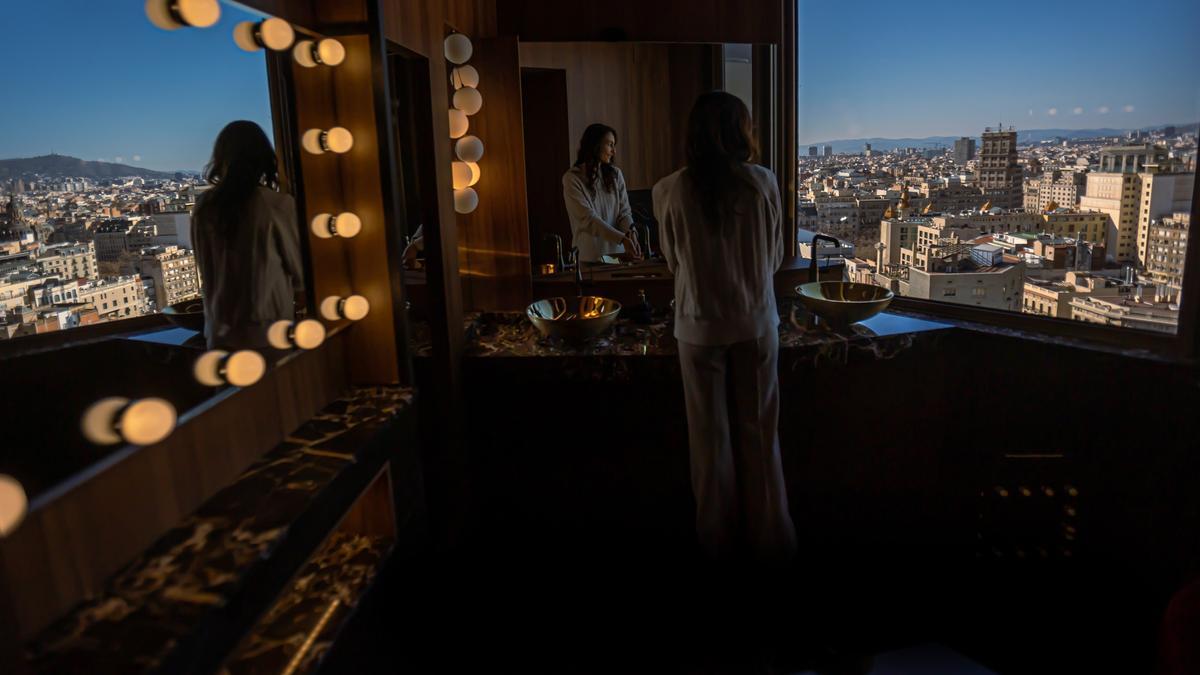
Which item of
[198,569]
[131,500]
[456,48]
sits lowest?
[198,569]

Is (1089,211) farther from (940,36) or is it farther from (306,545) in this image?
(306,545)

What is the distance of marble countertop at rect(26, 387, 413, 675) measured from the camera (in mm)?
1013

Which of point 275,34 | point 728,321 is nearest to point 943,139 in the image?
point 728,321

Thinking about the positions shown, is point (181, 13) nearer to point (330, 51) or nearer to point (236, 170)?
point (236, 170)

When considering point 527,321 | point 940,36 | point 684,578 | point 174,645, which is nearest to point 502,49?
point 527,321

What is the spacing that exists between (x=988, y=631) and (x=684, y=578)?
0.92 m

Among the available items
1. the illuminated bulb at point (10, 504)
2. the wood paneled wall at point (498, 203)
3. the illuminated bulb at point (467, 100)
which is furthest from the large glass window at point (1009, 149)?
the illuminated bulb at point (10, 504)

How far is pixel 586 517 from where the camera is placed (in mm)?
2715

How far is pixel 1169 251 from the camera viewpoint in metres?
2.24

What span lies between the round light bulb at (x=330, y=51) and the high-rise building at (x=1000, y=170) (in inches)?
83.3

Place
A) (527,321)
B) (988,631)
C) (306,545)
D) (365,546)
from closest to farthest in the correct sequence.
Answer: (306,545) → (365,546) → (988,631) → (527,321)

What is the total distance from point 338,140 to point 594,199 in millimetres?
1534

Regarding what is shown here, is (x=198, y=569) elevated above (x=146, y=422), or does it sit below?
below

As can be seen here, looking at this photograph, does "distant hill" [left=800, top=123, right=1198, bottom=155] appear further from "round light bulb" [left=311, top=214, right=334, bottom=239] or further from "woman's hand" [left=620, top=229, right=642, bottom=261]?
"round light bulb" [left=311, top=214, right=334, bottom=239]
